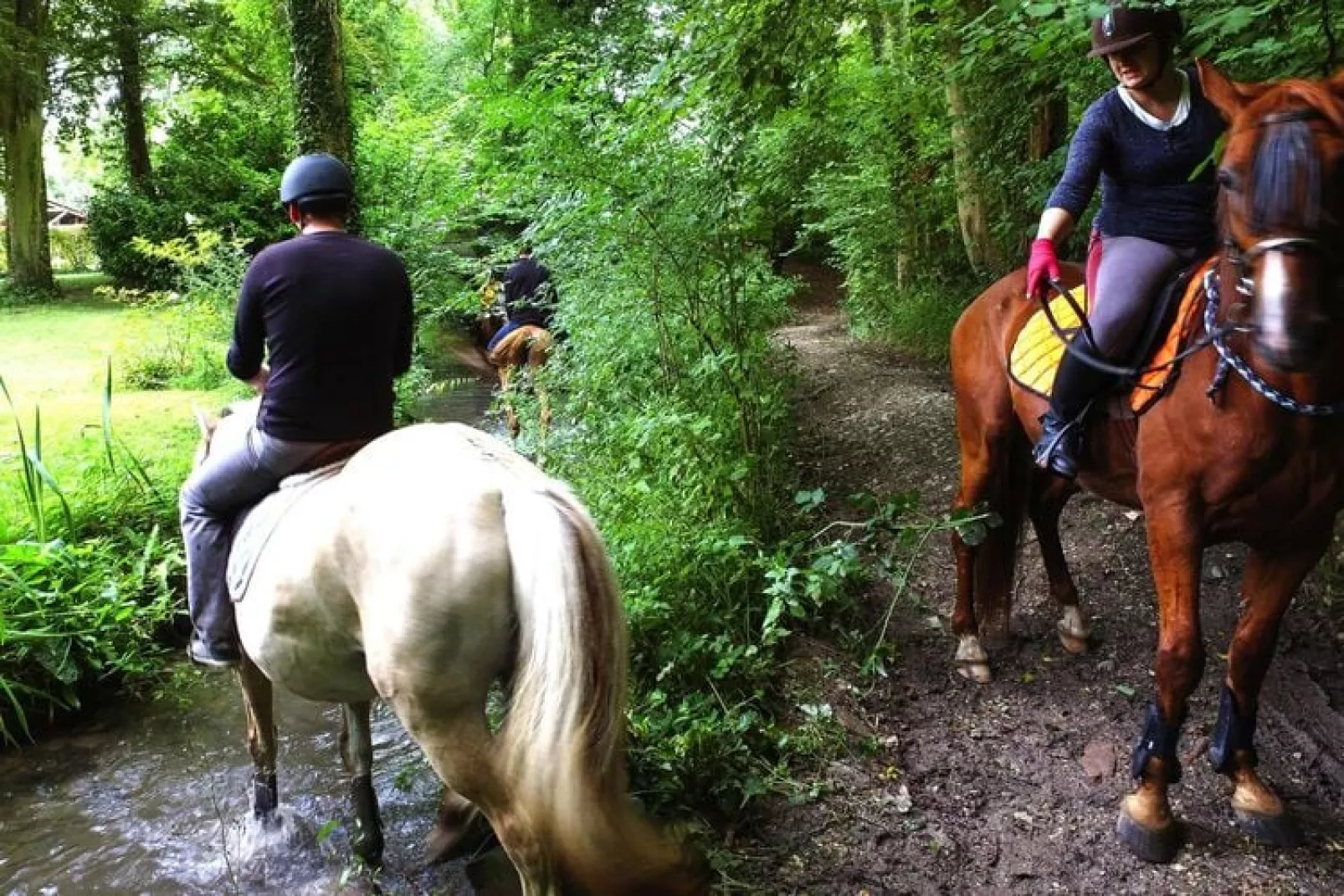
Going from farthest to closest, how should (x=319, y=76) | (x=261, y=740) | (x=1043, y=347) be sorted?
(x=319, y=76) < (x=261, y=740) < (x=1043, y=347)

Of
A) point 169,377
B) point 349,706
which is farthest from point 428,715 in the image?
point 169,377

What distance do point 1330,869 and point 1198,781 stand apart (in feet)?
1.61

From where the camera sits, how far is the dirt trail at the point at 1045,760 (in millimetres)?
2727

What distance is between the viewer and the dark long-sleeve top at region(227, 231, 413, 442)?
283 cm

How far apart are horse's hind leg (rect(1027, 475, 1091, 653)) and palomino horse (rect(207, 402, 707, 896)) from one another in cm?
246

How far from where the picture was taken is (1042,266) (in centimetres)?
297

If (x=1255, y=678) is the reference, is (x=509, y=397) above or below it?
above

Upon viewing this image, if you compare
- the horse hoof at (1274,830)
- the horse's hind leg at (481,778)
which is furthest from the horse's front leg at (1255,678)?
the horse's hind leg at (481,778)

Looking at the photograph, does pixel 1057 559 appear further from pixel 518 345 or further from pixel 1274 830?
pixel 518 345

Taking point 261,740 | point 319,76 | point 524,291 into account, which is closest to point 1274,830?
point 261,740

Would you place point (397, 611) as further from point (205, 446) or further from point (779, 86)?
point (779, 86)

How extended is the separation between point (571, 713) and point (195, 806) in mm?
2561

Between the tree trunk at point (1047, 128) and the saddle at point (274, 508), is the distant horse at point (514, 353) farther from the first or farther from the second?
the tree trunk at point (1047, 128)

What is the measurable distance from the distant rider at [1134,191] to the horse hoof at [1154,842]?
141 centimetres
